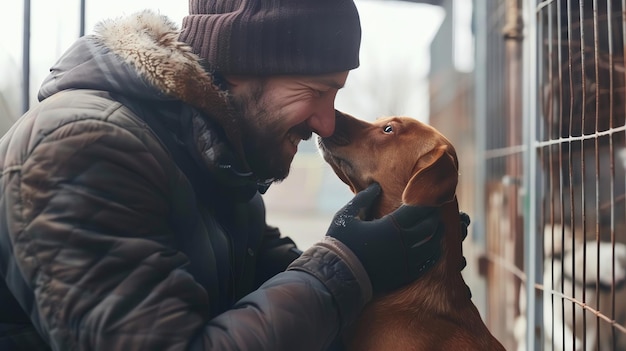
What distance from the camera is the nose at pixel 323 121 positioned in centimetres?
113

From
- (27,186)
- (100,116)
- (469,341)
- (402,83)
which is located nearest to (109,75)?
(100,116)

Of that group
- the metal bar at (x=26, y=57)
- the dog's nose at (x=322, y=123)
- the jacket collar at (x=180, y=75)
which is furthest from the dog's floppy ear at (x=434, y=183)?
the metal bar at (x=26, y=57)

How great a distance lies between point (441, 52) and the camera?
174cm

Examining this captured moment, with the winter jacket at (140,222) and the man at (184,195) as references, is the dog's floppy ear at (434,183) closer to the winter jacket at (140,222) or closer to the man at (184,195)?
the man at (184,195)

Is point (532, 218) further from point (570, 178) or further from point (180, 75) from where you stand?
point (180, 75)

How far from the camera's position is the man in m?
0.87

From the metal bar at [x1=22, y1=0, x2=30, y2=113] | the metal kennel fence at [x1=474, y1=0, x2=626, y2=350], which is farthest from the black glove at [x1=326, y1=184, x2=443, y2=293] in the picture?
the metal bar at [x1=22, y1=0, x2=30, y2=113]

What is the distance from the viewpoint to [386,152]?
136cm

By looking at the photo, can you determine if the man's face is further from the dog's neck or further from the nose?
the dog's neck

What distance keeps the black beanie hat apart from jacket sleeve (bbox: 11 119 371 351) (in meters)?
0.20

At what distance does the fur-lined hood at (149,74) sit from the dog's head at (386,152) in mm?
279

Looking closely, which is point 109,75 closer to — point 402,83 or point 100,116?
point 100,116

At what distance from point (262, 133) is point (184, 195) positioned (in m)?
0.18

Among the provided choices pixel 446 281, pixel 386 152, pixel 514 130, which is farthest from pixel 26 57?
pixel 514 130
